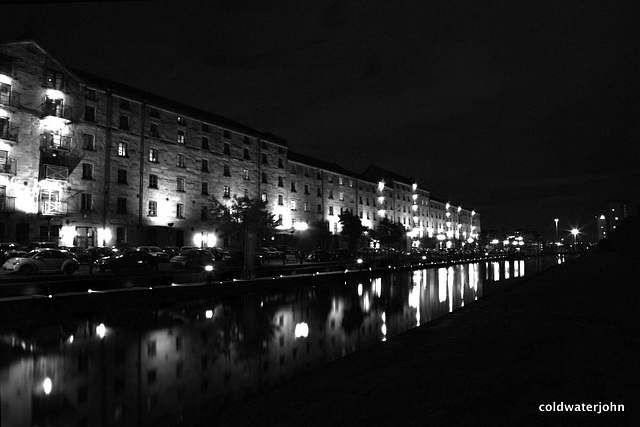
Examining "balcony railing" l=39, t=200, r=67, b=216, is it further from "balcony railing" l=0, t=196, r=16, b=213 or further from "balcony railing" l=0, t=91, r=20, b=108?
"balcony railing" l=0, t=91, r=20, b=108

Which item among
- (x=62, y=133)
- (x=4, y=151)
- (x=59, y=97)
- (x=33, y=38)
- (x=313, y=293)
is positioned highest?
(x=33, y=38)

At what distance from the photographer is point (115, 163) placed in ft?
150

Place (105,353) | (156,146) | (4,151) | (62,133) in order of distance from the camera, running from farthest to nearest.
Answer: (156,146) < (62,133) < (4,151) < (105,353)

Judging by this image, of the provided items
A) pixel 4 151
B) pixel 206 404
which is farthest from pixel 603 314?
pixel 4 151

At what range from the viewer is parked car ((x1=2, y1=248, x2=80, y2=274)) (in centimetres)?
2530

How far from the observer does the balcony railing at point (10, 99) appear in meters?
37.2

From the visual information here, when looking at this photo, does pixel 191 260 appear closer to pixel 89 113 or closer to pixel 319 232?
pixel 89 113

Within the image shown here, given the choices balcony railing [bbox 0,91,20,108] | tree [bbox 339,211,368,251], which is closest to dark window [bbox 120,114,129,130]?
balcony railing [bbox 0,91,20,108]

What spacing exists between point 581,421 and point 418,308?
1391 centimetres

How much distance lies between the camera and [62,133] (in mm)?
41312

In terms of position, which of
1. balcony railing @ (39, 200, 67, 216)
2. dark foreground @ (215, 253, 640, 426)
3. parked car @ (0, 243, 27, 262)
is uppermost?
balcony railing @ (39, 200, 67, 216)

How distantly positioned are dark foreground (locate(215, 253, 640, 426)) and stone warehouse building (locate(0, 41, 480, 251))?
3721 cm

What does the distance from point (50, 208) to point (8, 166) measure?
4.59m

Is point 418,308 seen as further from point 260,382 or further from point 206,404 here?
point 206,404
